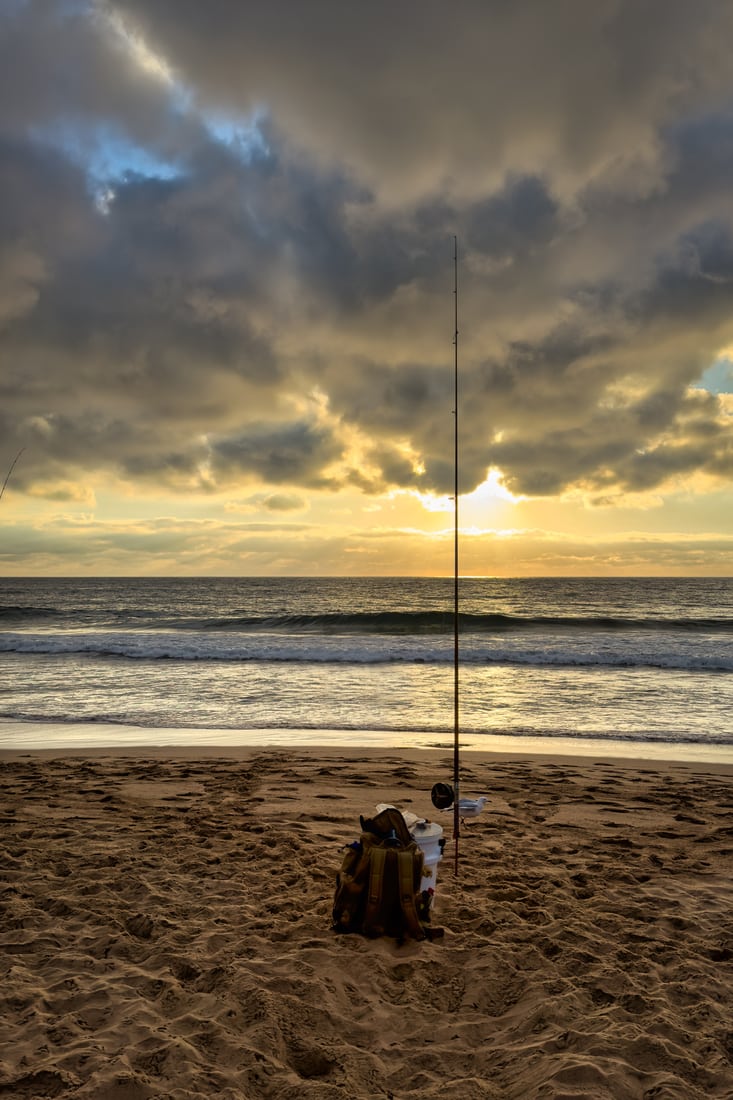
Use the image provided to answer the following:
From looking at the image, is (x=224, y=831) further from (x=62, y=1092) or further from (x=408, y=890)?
(x=62, y=1092)

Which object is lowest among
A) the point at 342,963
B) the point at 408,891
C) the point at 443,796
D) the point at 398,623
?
the point at 398,623

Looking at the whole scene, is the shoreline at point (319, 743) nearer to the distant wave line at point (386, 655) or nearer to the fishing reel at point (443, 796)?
the fishing reel at point (443, 796)

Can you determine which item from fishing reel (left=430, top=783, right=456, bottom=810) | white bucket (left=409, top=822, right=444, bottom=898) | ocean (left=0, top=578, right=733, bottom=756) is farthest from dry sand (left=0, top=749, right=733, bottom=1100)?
ocean (left=0, top=578, right=733, bottom=756)

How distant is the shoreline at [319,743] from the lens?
9.44 m

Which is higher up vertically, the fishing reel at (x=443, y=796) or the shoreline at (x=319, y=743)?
the fishing reel at (x=443, y=796)

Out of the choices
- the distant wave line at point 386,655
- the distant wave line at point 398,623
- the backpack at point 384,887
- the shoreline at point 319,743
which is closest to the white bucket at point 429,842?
the backpack at point 384,887

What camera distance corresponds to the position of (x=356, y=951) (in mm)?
3773

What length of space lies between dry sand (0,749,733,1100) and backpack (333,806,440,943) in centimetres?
10

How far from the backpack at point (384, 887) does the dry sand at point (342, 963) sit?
3.9 inches

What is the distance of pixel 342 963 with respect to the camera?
3.65 meters

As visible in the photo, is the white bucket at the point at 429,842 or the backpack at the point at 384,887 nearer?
the backpack at the point at 384,887

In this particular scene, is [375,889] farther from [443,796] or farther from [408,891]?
[443,796]

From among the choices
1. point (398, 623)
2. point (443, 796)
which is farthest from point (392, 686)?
point (398, 623)

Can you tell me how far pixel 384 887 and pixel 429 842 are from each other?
0.41 metres
